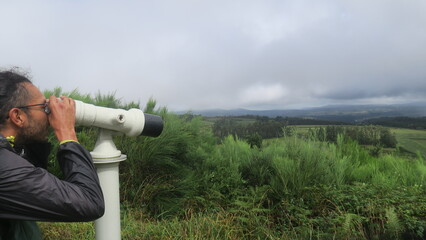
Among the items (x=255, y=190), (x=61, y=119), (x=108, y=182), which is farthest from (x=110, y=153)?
(x=255, y=190)

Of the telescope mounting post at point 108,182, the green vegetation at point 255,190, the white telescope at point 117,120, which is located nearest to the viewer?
the white telescope at point 117,120

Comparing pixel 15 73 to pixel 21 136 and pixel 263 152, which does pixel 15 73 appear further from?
pixel 263 152

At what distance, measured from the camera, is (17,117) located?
1.12m

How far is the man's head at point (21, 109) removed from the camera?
3.63 ft

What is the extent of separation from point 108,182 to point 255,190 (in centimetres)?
264

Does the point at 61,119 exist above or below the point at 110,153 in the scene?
above

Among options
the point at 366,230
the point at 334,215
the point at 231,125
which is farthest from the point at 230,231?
the point at 231,125

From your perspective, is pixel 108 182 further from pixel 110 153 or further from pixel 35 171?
pixel 35 171

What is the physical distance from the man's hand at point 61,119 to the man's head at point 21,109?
44 mm

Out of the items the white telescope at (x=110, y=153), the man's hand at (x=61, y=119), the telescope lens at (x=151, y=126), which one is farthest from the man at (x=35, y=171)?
the telescope lens at (x=151, y=126)

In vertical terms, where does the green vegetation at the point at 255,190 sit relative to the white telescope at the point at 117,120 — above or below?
below

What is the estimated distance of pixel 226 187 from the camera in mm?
3973

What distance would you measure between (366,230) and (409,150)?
3.94 meters

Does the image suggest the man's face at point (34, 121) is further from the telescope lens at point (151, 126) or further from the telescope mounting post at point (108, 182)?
the telescope lens at point (151, 126)
